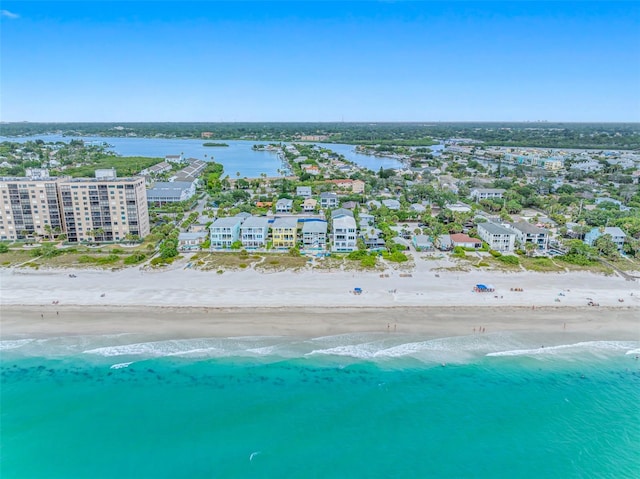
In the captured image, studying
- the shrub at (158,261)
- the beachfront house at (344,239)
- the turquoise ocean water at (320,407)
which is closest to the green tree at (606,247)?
the turquoise ocean water at (320,407)

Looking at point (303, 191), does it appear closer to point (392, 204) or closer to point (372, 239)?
point (392, 204)

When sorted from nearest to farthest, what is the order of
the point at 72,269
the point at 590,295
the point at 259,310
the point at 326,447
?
1. the point at 326,447
2. the point at 259,310
3. the point at 590,295
4. the point at 72,269

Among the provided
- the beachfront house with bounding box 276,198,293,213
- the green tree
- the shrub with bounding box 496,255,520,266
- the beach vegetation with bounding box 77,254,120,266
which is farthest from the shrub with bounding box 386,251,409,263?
the beach vegetation with bounding box 77,254,120,266

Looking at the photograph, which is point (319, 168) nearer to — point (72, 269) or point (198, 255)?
point (198, 255)

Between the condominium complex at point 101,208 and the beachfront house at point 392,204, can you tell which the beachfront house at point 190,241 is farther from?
the beachfront house at point 392,204

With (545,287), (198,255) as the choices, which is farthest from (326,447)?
(198,255)

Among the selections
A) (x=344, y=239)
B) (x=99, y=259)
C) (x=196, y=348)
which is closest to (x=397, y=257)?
(x=344, y=239)
